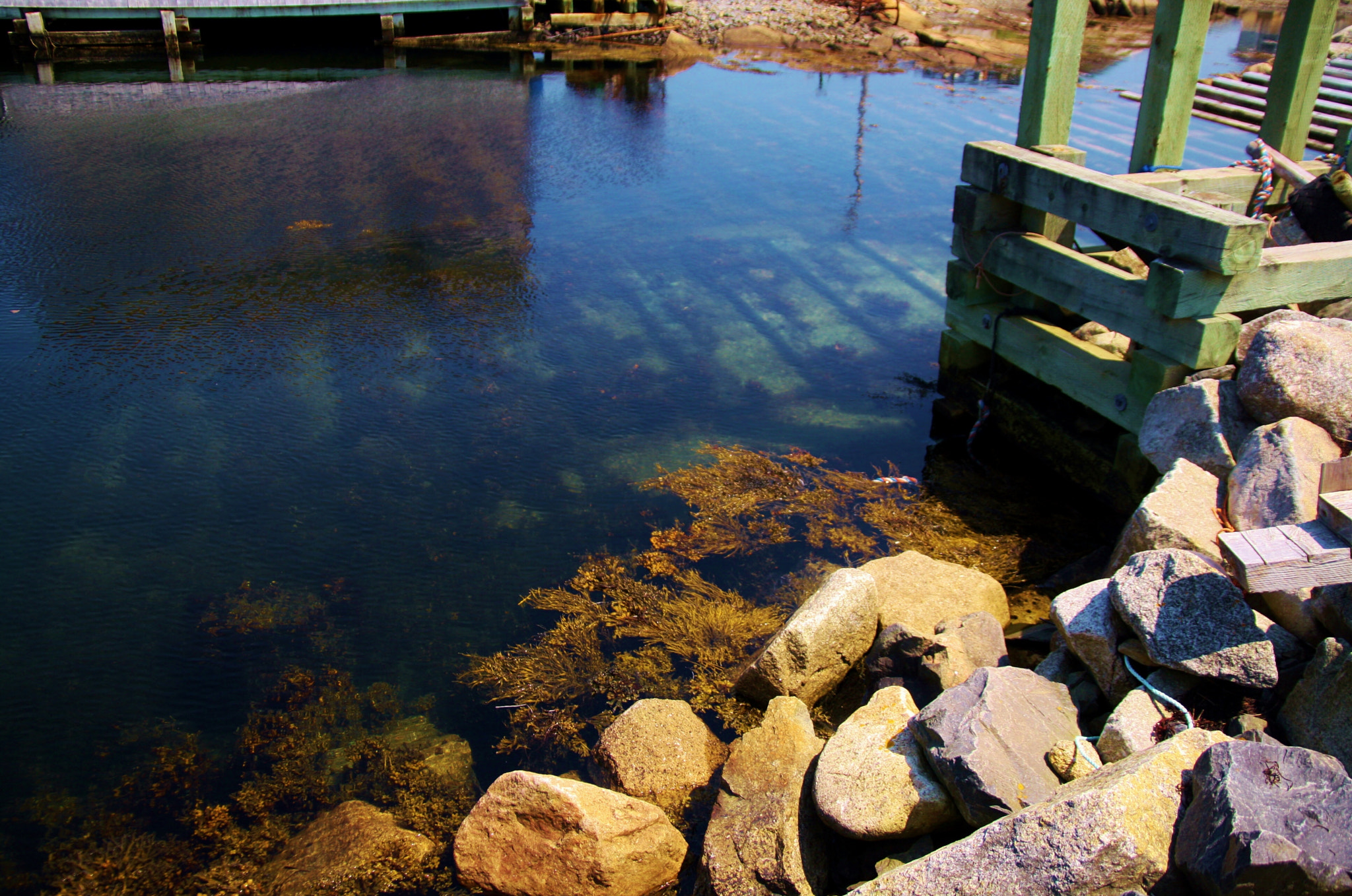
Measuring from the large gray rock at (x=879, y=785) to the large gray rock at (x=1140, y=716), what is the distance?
0.60 meters

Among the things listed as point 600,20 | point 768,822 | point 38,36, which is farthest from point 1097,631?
point 38,36

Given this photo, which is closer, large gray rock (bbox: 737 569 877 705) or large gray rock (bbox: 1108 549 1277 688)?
large gray rock (bbox: 1108 549 1277 688)

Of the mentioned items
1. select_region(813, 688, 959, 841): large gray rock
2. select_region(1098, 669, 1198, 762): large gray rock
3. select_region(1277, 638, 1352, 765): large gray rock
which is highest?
select_region(1277, 638, 1352, 765): large gray rock

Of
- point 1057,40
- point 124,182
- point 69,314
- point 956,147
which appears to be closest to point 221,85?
Result: point 124,182

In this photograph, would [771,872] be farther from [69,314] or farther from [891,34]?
→ [891,34]

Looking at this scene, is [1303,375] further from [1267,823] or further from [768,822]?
[768,822]

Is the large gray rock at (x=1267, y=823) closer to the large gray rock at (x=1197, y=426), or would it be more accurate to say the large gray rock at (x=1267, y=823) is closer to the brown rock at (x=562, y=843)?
the brown rock at (x=562, y=843)

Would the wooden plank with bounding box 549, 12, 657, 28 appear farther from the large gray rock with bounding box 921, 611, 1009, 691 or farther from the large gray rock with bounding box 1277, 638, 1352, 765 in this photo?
the large gray rock with bounding box 1277, 638, 1352, 765

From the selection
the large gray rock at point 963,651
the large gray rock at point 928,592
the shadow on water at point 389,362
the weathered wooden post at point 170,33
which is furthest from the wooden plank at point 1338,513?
the weathered wooden post at point 170,33

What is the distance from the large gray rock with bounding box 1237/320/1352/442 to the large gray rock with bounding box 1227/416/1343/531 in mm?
111

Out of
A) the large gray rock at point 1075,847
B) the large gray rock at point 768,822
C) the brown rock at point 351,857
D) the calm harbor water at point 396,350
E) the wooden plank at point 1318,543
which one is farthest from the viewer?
the calm harbor water at point 396,350

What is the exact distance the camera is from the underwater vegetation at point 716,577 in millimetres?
4574

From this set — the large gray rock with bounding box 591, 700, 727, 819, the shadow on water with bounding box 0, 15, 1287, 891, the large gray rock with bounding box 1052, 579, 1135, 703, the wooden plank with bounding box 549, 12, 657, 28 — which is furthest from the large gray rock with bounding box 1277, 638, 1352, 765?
the wooden plank with bounding box 549, 12, 657, 28

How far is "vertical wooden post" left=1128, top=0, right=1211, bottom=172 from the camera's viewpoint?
6062mm
